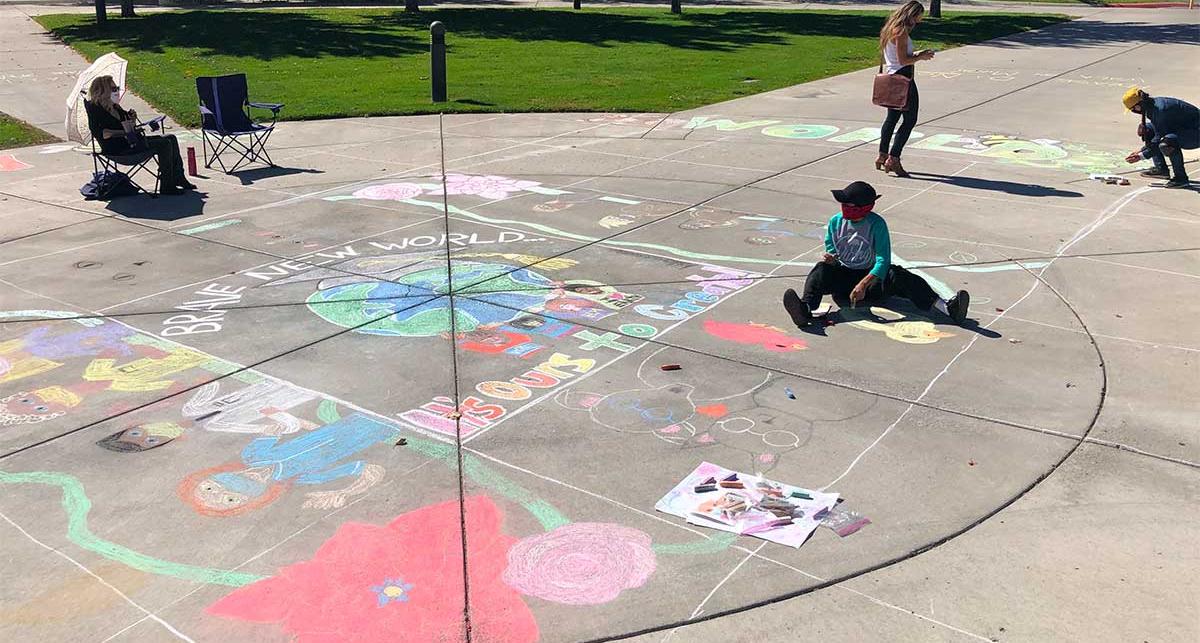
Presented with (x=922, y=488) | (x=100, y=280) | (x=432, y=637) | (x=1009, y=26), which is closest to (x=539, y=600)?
(x=432, y=637)

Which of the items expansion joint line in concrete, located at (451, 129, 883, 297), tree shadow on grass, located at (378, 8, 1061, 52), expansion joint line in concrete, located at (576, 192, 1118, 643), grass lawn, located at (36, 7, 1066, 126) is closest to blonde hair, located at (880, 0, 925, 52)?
expansion joint line in concrete, located at (451, 129, 883, 297)

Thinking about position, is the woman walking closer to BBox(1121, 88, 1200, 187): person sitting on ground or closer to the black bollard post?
BBox(1121, 88, 1200, 187): person sitting on ground

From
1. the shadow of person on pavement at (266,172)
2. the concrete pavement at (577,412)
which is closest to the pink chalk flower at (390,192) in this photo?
the concrete pavement at (577,412)

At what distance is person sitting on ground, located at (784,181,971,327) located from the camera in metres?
7.27

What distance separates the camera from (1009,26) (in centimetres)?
2969

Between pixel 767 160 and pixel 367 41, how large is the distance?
16116mm

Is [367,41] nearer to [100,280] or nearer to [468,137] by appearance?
[468,137]

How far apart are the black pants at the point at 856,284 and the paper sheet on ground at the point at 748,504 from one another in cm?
249

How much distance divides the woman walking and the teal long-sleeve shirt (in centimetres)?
459

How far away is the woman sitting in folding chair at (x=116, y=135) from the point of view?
11.5 m

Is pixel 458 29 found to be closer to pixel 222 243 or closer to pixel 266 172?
pixel 266 172

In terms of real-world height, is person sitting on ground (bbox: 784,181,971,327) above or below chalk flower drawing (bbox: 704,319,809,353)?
above

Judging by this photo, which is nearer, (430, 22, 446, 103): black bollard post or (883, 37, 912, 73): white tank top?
(883, 37, 912, 73): white tank top

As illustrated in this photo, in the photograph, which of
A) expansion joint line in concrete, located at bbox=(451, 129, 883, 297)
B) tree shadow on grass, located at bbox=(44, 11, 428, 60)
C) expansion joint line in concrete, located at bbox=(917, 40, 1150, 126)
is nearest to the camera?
expansion joint line in concrete, located at bbox=(451, 129, 883, 297)
